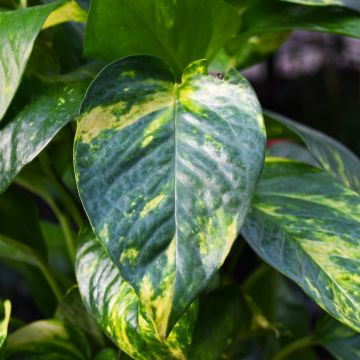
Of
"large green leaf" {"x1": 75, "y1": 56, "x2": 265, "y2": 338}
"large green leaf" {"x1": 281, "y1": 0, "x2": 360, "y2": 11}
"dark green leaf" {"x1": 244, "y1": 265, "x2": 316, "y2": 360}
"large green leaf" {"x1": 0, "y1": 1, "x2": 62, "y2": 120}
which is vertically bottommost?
"dark green leaf" {"x1": 244, "y1": 265, "x2": 316, "y2": 360}

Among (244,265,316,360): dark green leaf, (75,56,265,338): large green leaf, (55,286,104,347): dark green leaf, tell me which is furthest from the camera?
(244,265,316,360): dark green leaf

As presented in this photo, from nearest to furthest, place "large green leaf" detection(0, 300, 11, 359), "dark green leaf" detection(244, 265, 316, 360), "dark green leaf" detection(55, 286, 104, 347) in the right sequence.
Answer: "large green leaf" detection(0, 300, 11, 359) → "dark green leaf" detection(55, 286, 104, 347) → "dark green leaf" detection(244, 265, 316, 360)

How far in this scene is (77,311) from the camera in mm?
613

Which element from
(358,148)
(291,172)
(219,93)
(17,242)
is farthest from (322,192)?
(358,148)

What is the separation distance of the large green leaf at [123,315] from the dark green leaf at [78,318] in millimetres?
124

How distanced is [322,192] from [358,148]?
1.54 metres

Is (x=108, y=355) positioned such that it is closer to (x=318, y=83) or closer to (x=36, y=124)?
(x=36, y=124)

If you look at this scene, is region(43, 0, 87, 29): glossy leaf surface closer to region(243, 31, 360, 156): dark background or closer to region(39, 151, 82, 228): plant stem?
region(39, 151, 82, 228): plant stem

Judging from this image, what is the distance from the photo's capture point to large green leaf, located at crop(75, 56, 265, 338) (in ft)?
1.13

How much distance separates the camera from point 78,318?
0.62 meters

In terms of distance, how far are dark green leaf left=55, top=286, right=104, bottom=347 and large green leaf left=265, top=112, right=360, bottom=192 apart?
270 millimetres

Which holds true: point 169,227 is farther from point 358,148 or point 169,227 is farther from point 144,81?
point 358,148

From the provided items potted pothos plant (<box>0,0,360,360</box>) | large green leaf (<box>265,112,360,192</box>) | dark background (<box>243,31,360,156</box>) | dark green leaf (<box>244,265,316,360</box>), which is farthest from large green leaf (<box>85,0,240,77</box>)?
dark background (<box>243,31,360,156</box>)

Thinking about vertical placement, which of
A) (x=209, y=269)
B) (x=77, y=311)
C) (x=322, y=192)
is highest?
(x=209, y=269)
